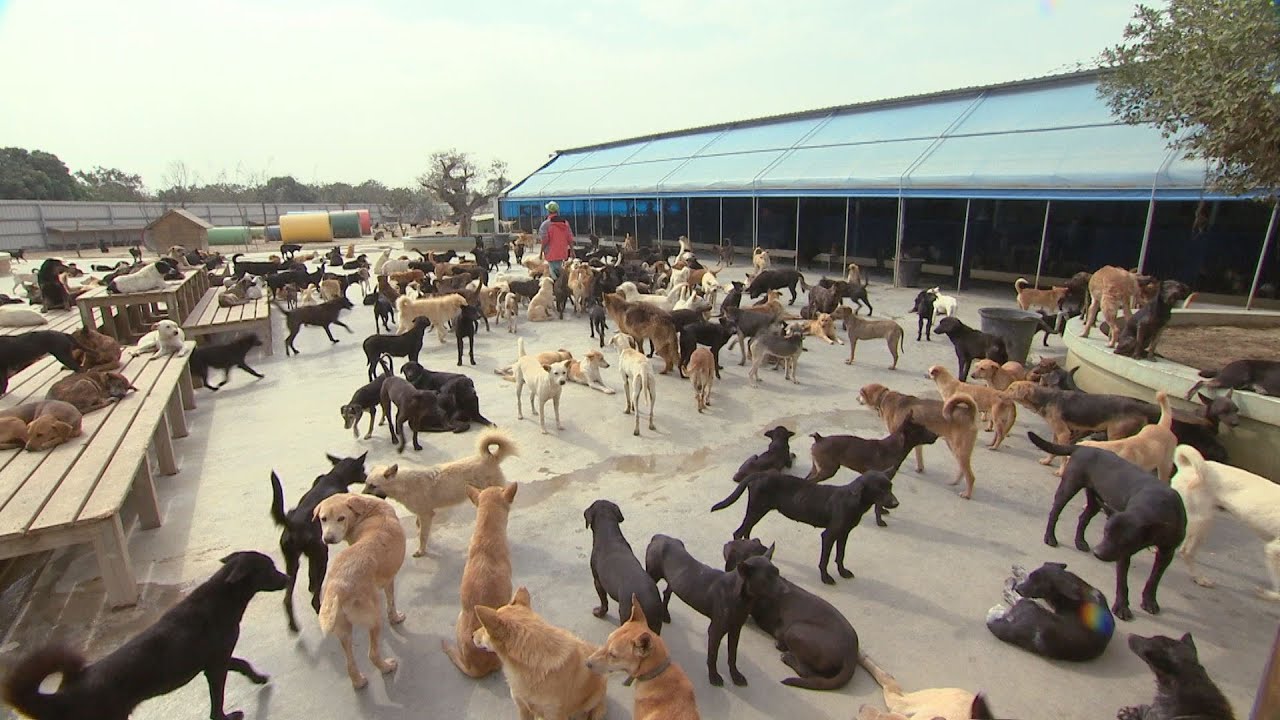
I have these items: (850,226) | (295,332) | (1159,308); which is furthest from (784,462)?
(850,226)

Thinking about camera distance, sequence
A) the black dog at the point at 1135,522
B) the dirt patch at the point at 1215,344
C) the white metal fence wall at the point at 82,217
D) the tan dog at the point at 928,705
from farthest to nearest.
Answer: the white metal fence wall at the point at 82,217, the dirt patch at the point at 1215,344, the black dog at the point at 1135,522, the tan dog at the point at 928,705

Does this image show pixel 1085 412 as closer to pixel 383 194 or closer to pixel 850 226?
pixel 850 226

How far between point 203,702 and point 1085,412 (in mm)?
7283

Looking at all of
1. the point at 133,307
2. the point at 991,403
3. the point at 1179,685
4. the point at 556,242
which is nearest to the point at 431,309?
the point at 556,242

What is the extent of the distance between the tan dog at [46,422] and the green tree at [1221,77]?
36.1ft

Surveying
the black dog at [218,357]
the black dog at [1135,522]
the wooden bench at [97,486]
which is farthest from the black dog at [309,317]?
the black dog at [1135,522]

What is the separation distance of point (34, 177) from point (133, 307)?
167 feet

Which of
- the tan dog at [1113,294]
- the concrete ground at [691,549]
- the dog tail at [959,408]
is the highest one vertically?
the tan dog at [1113,294]

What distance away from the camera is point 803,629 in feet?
11.4

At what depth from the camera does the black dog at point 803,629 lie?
334 centimetres

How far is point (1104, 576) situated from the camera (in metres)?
4.43

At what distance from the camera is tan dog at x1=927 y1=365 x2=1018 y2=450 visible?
6324mm

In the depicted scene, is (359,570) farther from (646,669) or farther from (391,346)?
(391,346)

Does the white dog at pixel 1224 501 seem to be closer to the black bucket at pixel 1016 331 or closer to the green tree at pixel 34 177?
the black bucket at pixel 1016 331
